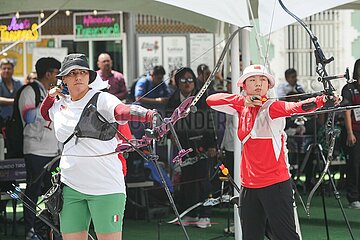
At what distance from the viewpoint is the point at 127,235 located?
8688 mm

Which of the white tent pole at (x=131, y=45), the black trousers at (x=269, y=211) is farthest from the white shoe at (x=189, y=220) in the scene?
the white tent pole at (x=131, y=45)

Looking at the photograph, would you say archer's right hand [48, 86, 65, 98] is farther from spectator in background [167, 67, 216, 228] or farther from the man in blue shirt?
the man in blue shirt

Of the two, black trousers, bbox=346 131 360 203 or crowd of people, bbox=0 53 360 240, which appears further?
black trousers, bbox=346 131 360 203

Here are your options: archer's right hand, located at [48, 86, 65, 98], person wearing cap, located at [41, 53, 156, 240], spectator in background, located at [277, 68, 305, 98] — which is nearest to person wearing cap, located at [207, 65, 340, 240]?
person wearing cap, located at [41, 53, 156, 240]

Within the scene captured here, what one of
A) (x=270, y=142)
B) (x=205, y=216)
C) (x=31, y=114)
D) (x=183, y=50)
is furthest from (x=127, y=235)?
(x=183, y=50)

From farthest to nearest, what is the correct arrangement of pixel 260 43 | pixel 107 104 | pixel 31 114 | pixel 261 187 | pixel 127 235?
pixel 127 235 → pixel 31 114 → pixel 260 43 → pixel 261 187 → pixel 107 104

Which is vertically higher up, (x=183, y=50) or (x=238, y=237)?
(x=183, y=50)

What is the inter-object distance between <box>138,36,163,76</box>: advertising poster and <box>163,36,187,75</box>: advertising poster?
0.42ft

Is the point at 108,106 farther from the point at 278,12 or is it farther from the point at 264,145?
the point at 278,12

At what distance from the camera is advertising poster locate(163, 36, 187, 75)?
61.7 ft

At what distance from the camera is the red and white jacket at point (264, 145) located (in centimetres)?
573

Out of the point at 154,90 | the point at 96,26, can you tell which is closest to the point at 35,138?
the point at 154,90

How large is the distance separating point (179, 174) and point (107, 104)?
4812 mm

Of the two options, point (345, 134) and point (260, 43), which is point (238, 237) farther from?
point (345, 134)
